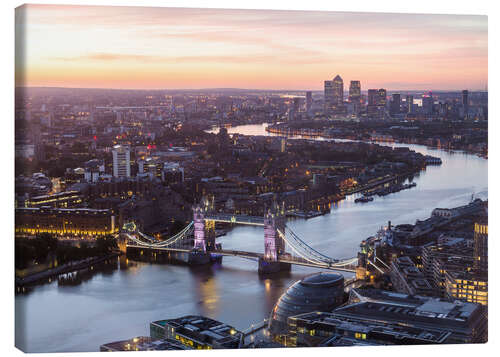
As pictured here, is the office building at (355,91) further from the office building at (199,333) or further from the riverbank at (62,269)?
the riverbank at (62,269)

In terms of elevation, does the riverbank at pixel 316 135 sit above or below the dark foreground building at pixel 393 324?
above

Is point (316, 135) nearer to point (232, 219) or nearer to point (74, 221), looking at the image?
point (232, 219)

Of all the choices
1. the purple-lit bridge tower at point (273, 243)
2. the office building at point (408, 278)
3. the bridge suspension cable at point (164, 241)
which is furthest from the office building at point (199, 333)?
the bridge suspension cable at point (164, 241)

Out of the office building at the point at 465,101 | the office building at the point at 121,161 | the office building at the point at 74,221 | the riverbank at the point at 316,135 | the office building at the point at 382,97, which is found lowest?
the office building at the point at 74,221

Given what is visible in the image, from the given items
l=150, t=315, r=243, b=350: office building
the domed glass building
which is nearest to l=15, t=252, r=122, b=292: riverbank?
l=150, t=315, r=243, b=350: office building

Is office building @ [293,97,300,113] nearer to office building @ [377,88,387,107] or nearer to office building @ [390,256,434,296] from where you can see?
office building @ [377,88,387,107]

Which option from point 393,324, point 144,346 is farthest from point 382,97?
point 144,346
